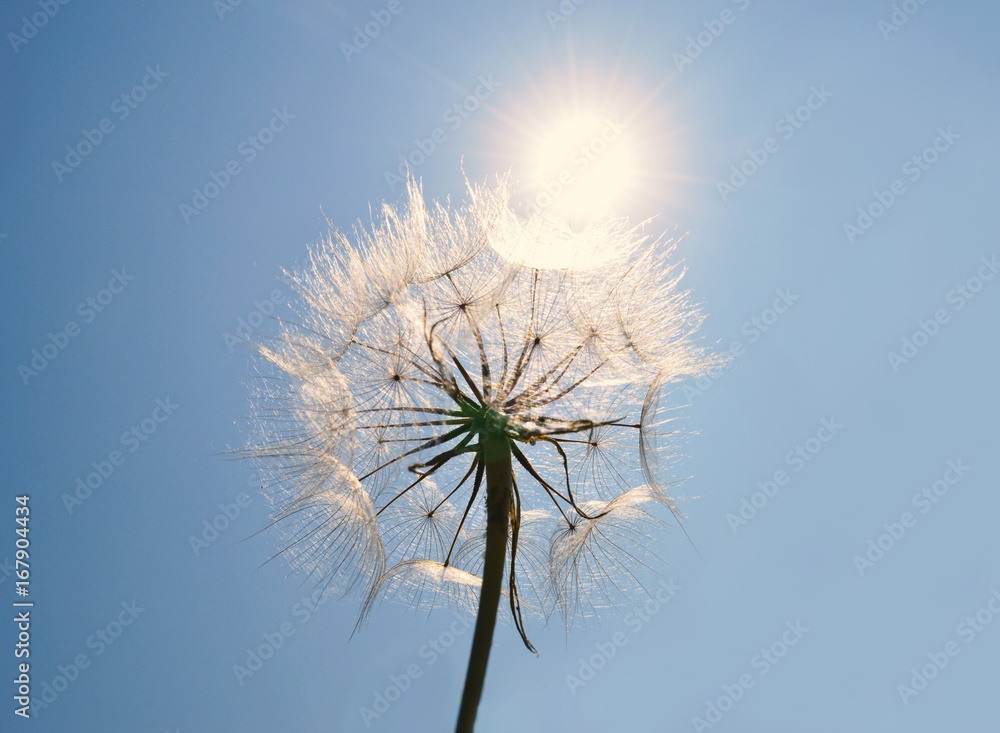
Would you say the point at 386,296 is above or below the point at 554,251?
above

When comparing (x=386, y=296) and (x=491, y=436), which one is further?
(x=386, y=296)

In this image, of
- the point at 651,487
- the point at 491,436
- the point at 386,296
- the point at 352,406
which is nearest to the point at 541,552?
the point at 651,487

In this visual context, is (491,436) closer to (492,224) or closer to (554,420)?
(554,420)

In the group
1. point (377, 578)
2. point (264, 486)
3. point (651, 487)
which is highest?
point (264, 486)

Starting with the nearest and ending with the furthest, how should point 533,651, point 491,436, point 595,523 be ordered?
1. point 491,436
2. point 533,651
3. point 595,523

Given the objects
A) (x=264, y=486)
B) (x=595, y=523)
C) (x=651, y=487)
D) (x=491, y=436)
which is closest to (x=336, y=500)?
(x=264, y=486)

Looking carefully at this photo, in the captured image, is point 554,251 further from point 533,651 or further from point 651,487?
point 533,651

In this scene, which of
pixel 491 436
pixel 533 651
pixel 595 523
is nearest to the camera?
pixel 491 436
